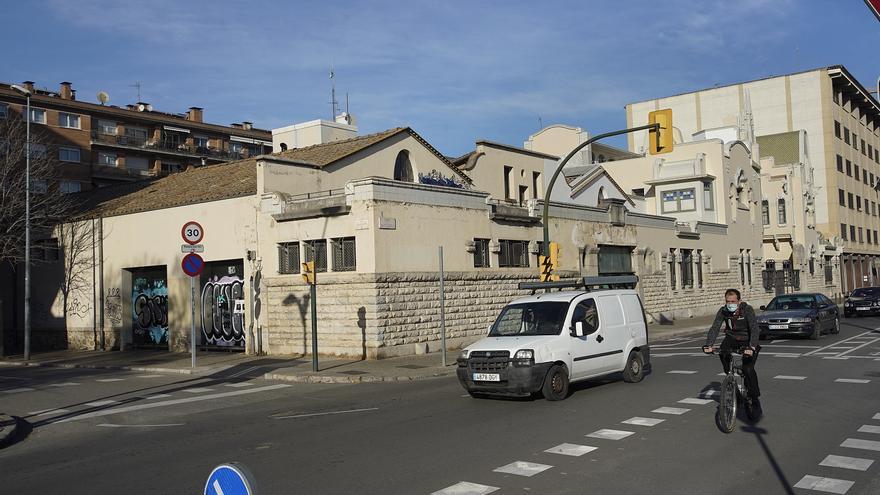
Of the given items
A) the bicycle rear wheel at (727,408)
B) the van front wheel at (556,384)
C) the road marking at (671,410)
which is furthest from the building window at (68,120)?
the bicycle rear wheel at (727,408)

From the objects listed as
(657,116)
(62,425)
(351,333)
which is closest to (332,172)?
(351,333)

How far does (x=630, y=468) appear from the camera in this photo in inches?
296

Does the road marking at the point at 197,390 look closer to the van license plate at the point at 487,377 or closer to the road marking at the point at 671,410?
the van license plate at the point at 487,377

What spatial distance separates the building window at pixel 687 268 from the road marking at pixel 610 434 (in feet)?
104

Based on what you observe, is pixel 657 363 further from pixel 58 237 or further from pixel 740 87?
pixel 740 87

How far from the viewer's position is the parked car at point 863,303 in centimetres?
3491

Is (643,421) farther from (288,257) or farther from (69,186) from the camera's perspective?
(69,186)

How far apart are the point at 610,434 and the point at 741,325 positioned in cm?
230

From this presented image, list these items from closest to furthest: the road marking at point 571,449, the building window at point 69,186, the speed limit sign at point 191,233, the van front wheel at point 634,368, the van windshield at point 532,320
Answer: the road marking at point 571,449, the van windshield at point 532,320, the van front wheel at point 634,368, the speed limit sign at point 191,233, the building window at point 69,186

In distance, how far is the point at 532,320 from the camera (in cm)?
1327

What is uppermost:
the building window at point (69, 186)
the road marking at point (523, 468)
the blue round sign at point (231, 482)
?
the building window at point (69, 186)

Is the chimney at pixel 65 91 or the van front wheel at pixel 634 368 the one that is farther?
the chimney at pixel 65 91

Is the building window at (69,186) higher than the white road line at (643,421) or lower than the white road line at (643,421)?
higher

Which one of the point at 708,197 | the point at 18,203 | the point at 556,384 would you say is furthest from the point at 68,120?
the point at 556,384
